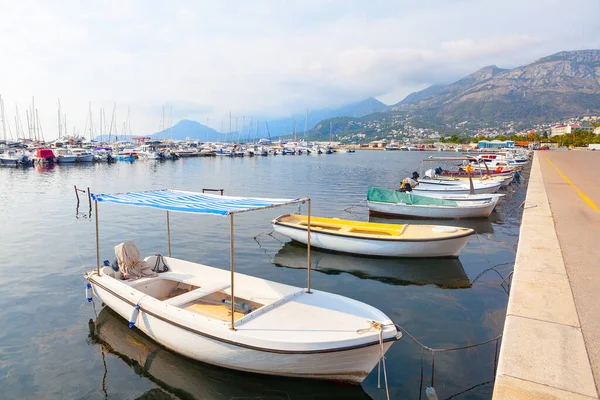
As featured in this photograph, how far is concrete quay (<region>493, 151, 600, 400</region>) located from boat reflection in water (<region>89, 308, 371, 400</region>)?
2.99 m

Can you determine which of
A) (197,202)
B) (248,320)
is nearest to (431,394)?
(248,320)

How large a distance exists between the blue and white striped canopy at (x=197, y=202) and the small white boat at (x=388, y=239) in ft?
22.5

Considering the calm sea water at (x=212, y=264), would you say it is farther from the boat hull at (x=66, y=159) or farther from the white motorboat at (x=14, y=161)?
the boat hull at (x=66, y=159)

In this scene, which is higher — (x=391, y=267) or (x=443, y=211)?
(x=443, y=211)

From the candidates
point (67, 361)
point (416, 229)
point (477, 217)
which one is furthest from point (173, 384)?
point (477, 217)

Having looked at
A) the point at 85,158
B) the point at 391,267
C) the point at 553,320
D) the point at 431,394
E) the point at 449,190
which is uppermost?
the point at 85,158

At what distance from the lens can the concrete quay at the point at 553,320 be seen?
14.5ft

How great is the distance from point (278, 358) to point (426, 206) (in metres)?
17.8

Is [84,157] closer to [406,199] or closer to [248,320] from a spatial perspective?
[406,199]

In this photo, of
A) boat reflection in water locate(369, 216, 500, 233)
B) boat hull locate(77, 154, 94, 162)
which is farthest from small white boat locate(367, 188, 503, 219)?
boat hull locate(77, 154, 94, 162)

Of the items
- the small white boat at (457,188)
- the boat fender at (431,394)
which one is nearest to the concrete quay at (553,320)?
the boat fender at (431,394)

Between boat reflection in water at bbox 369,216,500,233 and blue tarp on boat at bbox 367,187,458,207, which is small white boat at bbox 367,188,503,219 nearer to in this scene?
blue tarp on boat at bbox 367,187,458,207

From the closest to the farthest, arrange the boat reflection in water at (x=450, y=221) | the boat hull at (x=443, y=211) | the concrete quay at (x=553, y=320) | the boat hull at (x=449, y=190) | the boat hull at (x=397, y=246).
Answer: the concrete quay at (x=553, y=320), the boat hull at (x=397, y=246), the boat reflection in water at (x=450, y=221), the boat hull at (x=443, y=211), the boat hull at (x=449, y=190)

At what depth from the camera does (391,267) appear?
14242 millimetres
